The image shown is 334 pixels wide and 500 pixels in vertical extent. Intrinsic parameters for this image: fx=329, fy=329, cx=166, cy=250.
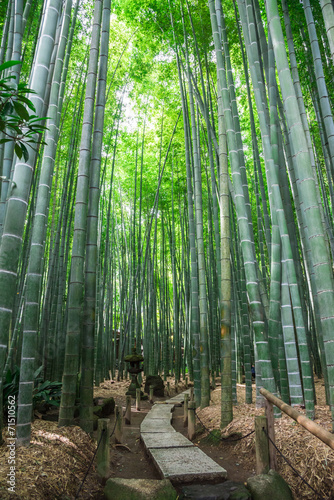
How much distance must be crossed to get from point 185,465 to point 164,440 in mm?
767

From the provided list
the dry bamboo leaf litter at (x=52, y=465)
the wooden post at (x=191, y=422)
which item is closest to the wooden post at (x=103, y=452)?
the dry bamboo leaf litter at (x=52, y=465)

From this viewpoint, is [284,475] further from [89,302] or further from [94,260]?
[94,260]

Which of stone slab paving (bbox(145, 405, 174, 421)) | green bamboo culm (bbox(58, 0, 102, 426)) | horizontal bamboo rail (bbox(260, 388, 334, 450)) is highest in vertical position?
green bamboo culm (bbox(58, 0, 102, 426))

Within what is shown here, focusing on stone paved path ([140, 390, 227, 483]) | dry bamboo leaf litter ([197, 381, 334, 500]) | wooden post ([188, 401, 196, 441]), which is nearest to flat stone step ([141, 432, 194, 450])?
stone paved path ([140, 390, 227, 483])

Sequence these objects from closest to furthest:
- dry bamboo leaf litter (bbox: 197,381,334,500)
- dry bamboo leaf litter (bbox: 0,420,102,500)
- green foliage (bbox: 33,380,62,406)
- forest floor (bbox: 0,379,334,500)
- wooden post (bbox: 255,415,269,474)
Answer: dry bamboo leaf litter (bbox: 0,420,102,500) → forest floor (bbox: 0,379,334,500) → dry bamboo leaf litter (bbox: 197,381,334,500) → wooden post (bbox: 255,415,269,474) → green foliage (bbox: 33,380,62,406)

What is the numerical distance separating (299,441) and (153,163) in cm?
710

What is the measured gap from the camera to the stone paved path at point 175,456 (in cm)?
197

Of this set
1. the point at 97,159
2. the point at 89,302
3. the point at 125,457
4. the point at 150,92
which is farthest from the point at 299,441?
the point at 150,92

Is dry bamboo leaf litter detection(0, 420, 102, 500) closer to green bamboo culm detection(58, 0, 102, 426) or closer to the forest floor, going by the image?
the forest floor

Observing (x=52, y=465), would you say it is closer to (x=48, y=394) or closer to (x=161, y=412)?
(x=48, y=394)

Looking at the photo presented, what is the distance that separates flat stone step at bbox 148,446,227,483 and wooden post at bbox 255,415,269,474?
0.80 feet

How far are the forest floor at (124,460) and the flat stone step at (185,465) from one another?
0.11 meters

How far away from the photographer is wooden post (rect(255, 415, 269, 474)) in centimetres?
189

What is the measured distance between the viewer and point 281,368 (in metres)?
2.96
